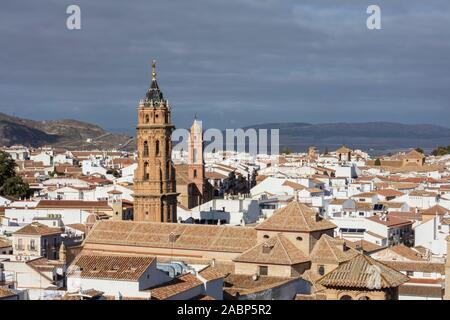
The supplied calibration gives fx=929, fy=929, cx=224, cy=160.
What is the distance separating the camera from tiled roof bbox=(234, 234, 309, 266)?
1257 inches

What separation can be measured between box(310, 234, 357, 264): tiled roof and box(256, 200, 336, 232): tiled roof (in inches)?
24.3

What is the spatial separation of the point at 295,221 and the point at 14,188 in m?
44.9

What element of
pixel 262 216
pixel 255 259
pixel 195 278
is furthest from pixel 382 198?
pixel 195 278

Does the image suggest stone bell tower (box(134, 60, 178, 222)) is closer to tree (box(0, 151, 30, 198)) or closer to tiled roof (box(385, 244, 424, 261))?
tiled roof (box(385, 244, 424, 261))

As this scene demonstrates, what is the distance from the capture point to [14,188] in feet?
246

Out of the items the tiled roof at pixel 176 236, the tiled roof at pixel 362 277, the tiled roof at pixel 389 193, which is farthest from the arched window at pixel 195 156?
the tiled roof at pixel 362 277

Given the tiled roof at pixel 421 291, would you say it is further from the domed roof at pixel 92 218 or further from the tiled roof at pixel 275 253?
the domed roof at pixel 92 218

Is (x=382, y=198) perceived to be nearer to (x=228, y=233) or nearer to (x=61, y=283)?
(x=228, y=233)

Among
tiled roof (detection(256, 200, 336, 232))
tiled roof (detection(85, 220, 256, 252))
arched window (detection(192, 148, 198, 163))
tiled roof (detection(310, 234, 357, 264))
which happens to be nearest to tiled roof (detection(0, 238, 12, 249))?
tiled roof (detection(85, 220, 256, 252))

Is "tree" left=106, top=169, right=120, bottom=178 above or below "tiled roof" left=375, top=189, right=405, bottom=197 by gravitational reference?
above

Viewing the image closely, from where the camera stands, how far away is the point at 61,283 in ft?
103

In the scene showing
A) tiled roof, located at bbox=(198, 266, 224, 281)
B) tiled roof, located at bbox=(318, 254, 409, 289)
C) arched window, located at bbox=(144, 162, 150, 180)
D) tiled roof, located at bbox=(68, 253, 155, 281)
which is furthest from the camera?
arched window, located at bbox=(144, 162, 150, 180)

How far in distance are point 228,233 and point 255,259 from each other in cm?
526

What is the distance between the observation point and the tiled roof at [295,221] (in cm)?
3416
